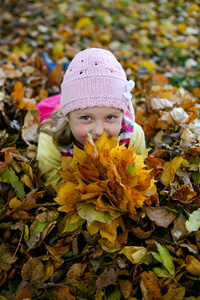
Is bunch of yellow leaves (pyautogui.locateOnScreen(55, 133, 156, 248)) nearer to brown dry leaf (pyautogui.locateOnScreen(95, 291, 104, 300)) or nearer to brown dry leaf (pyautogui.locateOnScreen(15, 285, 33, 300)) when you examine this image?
brown dry leaf (pyautogui.locateOnScreen(95, 291, 104, 300))

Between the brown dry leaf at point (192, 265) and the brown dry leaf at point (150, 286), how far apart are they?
16 cm

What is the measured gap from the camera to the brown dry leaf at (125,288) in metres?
1.33

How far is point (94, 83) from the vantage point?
1.58 meters

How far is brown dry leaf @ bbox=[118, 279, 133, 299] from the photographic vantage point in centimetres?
133

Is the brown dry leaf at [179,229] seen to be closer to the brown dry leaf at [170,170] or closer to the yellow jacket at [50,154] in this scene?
the brown dry leaf at [170,170]

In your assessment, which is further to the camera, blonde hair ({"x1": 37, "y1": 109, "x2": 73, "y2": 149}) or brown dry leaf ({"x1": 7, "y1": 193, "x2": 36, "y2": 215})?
blonde hair ({"x1": 37, "y1": 109, "x2": 73, "y2": 149})

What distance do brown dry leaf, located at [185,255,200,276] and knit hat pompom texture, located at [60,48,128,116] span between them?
85 cm

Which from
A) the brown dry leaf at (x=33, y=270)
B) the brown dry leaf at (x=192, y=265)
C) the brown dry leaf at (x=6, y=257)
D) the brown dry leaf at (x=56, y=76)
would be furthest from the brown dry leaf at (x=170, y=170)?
the brown dry leaf at (x=56, y=76)

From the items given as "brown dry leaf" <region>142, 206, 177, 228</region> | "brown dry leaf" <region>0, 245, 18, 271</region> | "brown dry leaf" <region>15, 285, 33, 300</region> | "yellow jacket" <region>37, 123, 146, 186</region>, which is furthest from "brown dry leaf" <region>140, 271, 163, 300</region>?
"yellow jacket" <region>37, 123, 146, 186</region>

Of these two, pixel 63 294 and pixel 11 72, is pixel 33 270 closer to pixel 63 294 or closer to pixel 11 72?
pixel 63 294

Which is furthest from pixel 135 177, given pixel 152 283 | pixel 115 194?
pixel 152 283

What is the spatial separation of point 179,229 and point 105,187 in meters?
0.44

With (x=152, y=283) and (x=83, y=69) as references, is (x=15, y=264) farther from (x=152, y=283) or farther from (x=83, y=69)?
(x=83, y=69)

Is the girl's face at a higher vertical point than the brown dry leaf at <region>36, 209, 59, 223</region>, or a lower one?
higher
